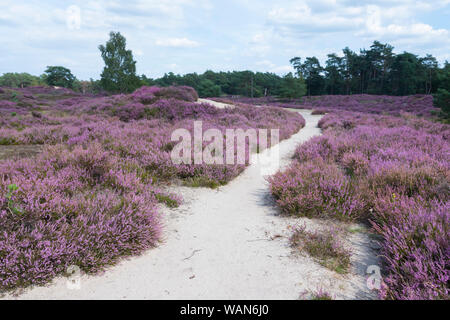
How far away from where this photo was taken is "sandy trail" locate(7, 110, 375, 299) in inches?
110

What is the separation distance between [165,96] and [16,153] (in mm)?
13392

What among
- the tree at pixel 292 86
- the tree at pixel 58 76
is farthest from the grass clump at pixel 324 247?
the tree at pixel 58 76

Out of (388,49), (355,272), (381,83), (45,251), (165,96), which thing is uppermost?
(388,49)

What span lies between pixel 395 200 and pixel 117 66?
44.8m

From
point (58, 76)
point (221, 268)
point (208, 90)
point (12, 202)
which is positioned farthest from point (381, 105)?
point (58, 76)

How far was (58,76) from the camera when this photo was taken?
78.5m

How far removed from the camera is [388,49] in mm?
68875

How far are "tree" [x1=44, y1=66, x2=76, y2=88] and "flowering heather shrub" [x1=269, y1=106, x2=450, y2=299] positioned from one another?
89244 millimetres

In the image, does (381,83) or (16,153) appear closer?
(16,153)

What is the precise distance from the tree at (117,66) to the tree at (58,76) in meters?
47.4

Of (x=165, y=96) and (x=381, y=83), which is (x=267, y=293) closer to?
(x=165, y=96)

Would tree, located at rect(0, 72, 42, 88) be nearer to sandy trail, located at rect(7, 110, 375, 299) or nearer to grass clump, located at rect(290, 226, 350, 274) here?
sandy trail, located at rect(7, 110, 375, 299)

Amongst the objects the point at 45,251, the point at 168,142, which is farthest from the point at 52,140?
the point at 45,251

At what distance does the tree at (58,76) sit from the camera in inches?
3061
